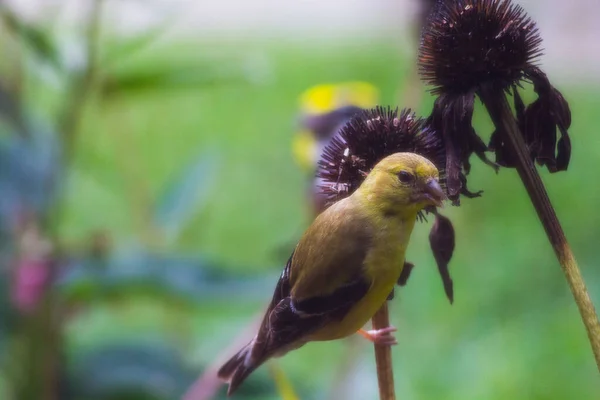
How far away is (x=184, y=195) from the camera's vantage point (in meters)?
1.29

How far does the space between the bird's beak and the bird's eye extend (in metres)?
0.01

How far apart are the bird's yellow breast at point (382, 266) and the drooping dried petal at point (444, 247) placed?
0.03 metres

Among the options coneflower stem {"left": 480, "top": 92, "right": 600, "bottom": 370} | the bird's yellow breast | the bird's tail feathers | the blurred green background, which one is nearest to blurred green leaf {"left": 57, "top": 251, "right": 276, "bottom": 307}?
the blurred green background

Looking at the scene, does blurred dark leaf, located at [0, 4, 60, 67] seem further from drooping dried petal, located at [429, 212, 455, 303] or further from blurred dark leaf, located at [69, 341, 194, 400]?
drooping dried petal, located at [429, 212, 455, 303]

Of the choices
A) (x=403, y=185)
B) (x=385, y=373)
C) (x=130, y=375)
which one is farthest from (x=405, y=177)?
(x=130, y=375)

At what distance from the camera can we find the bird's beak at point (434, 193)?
46cm

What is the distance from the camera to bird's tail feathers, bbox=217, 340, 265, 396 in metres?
0.54

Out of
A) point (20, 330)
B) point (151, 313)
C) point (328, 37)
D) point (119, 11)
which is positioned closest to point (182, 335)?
point (20, 330)

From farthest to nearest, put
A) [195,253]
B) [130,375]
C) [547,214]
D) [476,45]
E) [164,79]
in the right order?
1. [195,253]
2. [130,375]
3. [164,79]
4. [476,45]
5. [547,214]

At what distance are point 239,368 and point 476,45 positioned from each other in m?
0.26

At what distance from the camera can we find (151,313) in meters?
2.20

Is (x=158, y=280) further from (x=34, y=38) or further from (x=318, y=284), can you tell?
(x=318, y=284)

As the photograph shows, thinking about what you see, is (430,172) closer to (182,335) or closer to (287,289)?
(287,289)

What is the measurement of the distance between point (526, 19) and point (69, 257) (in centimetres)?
75
